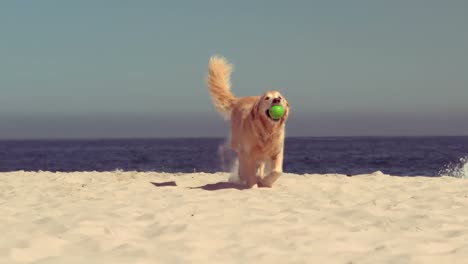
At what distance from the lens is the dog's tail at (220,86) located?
8344 mm

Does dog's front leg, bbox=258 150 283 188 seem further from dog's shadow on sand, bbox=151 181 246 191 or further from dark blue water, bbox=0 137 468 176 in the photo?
dark blue water, bbox=0 137 468 176

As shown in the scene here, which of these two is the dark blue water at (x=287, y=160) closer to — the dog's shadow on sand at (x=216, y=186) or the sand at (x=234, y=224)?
the dog's shadow on sand at (x=216, y=186)

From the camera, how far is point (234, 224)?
4324mm

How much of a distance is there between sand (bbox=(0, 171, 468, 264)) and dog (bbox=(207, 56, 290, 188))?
416mm

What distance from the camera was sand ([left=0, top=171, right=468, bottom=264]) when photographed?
343 centimetres

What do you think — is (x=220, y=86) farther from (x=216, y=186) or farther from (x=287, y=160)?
(x=287, y=160)

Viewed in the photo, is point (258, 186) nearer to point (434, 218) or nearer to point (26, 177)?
point (434, 218)

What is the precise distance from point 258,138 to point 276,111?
56cm

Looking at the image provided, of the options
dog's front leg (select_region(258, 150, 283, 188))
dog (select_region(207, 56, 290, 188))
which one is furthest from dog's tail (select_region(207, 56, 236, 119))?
dog's front leg (select_region(258, 150, 283, 188))

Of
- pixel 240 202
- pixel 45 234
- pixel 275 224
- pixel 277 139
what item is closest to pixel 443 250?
pixel 275 224

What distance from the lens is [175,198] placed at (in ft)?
19.3

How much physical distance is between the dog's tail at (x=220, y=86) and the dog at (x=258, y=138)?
34 centimetres

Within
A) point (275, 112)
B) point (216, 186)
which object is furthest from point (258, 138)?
point (216, 186)

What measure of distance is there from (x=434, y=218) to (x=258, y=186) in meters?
3.04
